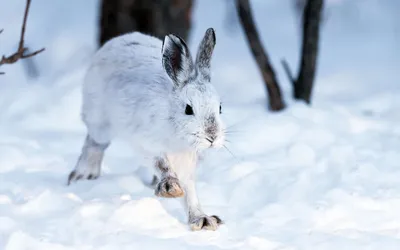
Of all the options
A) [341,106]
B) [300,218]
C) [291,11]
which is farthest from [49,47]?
[300,218]

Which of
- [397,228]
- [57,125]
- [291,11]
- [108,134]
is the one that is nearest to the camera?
[397,228]

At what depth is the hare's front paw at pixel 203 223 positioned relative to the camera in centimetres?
407

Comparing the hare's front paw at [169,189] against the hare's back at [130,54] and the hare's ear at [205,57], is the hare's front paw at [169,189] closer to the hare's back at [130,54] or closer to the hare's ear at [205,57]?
the hare's ear at [205,57]

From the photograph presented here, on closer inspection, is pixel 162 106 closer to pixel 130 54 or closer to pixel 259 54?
pixel 130 54

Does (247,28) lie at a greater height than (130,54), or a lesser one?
greater

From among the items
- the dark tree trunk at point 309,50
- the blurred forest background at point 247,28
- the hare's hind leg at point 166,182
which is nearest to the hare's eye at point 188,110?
the hare's hind leg at point 166,182

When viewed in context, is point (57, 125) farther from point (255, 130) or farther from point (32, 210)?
point (32, 210)

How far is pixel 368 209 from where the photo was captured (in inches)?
174

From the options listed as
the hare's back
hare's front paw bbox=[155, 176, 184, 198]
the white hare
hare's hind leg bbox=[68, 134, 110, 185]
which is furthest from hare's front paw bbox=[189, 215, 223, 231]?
hare's hind leg bbox=[68, 134, 110, 185]

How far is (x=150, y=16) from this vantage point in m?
6.58

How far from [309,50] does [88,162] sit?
2146mm

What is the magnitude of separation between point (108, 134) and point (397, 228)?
5.93ft

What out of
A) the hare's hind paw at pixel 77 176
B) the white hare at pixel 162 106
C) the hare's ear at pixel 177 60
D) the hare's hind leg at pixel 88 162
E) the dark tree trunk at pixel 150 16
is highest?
the dark tree trunk at pixel 150 16

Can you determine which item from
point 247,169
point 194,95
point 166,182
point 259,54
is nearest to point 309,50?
point 259,54
